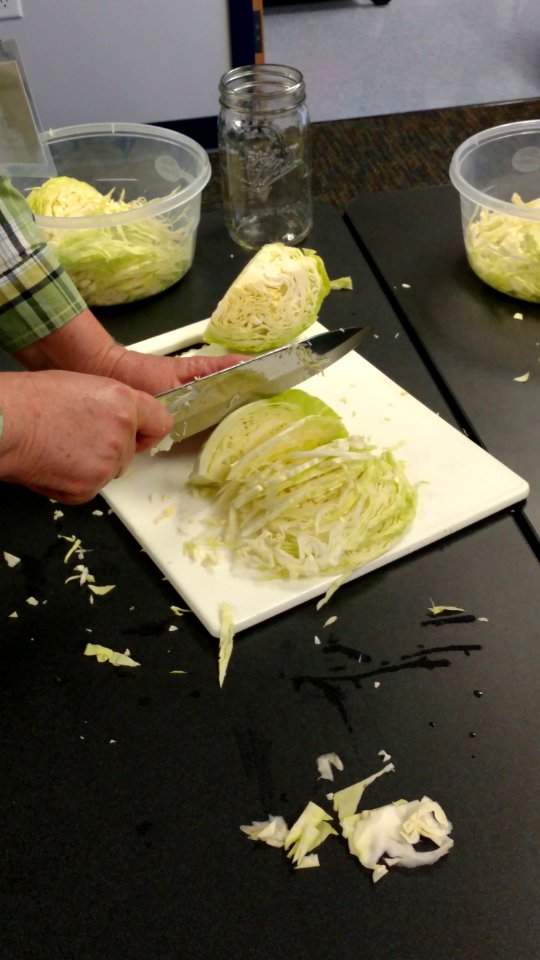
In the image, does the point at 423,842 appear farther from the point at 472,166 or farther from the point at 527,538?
the point at 472,166

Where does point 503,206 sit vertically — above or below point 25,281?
below

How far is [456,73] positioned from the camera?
3992 mm

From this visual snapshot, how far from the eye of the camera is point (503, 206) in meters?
1.26

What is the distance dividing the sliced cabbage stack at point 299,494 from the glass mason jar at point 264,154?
612mm

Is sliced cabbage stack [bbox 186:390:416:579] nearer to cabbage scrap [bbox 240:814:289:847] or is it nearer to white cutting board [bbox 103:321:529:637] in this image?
white cutting board [bbox 103:321:529:637]

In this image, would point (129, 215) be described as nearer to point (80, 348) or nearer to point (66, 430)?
point (80, 348)

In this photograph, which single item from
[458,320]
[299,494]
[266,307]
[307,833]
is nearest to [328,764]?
[307,833]

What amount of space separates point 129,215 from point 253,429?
1.59 feet

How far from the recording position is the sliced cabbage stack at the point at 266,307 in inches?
48.8

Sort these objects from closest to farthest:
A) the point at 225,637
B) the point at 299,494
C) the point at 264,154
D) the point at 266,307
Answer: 1. the point at 225,637
2. the point at 299,494
3. the point at 266,307
4. the point at 264,154

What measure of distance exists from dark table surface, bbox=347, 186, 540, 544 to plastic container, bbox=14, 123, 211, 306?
0.35 metres

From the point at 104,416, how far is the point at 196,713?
337mm

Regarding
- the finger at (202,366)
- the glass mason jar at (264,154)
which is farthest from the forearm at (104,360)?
the glass mason jar at (264,154)

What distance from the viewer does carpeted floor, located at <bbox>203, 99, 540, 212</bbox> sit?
3.03 meters
